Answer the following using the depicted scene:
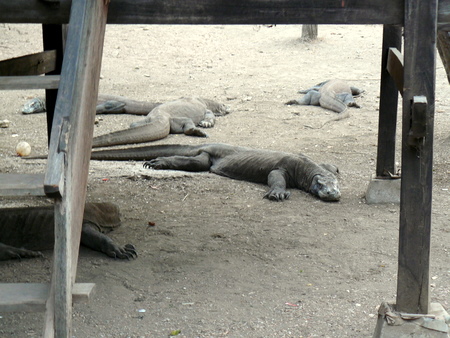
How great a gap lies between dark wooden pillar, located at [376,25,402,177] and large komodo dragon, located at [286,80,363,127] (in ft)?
14.0

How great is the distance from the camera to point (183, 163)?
6.96m

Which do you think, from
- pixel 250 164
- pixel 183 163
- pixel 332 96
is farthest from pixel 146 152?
pixel 332 96

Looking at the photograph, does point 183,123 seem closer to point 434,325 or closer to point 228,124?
point 228,124

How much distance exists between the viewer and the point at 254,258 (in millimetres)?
4266

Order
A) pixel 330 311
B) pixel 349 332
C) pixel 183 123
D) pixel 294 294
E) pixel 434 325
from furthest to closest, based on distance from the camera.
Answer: pixel 183 123, pixel 294 294, pixel 330 311, pixel 349 332, pixel 434 325

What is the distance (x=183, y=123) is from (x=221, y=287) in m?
5.78

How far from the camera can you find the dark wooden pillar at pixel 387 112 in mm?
5355

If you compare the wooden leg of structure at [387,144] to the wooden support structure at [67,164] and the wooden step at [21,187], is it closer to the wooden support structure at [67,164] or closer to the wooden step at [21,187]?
the wooden support structure at [67,164]

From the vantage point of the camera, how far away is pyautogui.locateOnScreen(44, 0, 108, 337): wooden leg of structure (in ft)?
7.09

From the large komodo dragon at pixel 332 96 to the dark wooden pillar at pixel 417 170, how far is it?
6.94 metres

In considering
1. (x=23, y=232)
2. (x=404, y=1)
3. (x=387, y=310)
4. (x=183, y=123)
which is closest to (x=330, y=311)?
(x=387, y=310)

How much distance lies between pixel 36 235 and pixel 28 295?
7.40 ft

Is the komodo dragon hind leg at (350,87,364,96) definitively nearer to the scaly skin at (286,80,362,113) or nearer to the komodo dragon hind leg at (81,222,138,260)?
the scaly skin at (286,80,362,113)

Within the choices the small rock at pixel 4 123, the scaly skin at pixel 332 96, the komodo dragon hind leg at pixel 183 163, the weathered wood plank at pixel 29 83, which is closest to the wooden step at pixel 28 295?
the weathered wood plank at pixel 29 83
